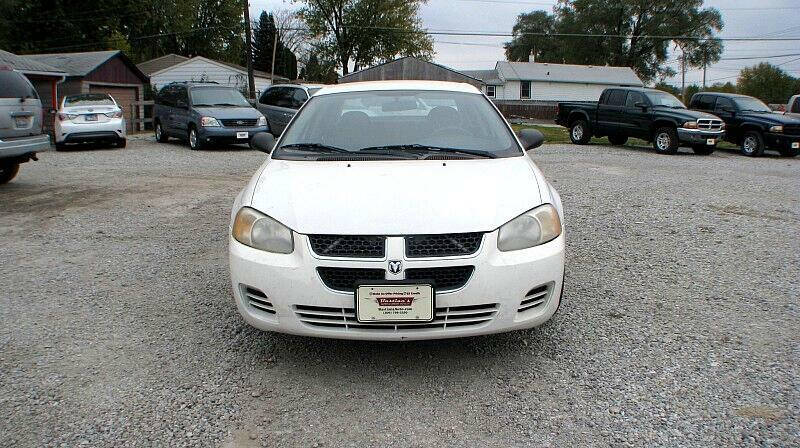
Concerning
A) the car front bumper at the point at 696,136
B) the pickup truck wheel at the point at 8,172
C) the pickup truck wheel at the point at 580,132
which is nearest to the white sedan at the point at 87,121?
the pickup truck wheel at the point at 8,172

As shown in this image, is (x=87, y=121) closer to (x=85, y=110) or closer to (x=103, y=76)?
(x=85, y=110)

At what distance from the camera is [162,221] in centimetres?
718

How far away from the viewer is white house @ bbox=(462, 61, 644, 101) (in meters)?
54.4

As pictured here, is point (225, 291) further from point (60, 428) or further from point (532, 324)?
point (532, 324)

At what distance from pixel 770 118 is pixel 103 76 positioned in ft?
80.5

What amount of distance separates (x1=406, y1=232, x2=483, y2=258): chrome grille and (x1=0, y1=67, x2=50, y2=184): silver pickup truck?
7.38 metres

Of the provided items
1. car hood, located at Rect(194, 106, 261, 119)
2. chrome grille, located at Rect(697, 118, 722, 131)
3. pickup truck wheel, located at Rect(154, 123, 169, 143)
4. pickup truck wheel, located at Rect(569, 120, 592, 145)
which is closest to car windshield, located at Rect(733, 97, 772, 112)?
chrome grille, located at Rect(697, 118, 722, 131)

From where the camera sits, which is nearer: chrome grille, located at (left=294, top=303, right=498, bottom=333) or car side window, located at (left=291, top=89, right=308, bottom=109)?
chrome grille, located at (left=294, top=303, right=498, bottom=333)

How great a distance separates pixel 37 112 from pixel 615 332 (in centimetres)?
831

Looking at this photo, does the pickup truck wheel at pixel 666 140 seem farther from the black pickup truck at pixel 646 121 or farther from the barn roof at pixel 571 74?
the barn roof at pixel 571 74

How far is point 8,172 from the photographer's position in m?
9.79

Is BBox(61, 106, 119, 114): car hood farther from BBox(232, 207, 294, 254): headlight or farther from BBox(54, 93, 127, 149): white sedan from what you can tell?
BBox(232, 207, 294, 254): headlight

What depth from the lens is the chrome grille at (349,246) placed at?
9.87 ft

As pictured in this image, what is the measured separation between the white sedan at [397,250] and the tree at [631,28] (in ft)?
200
